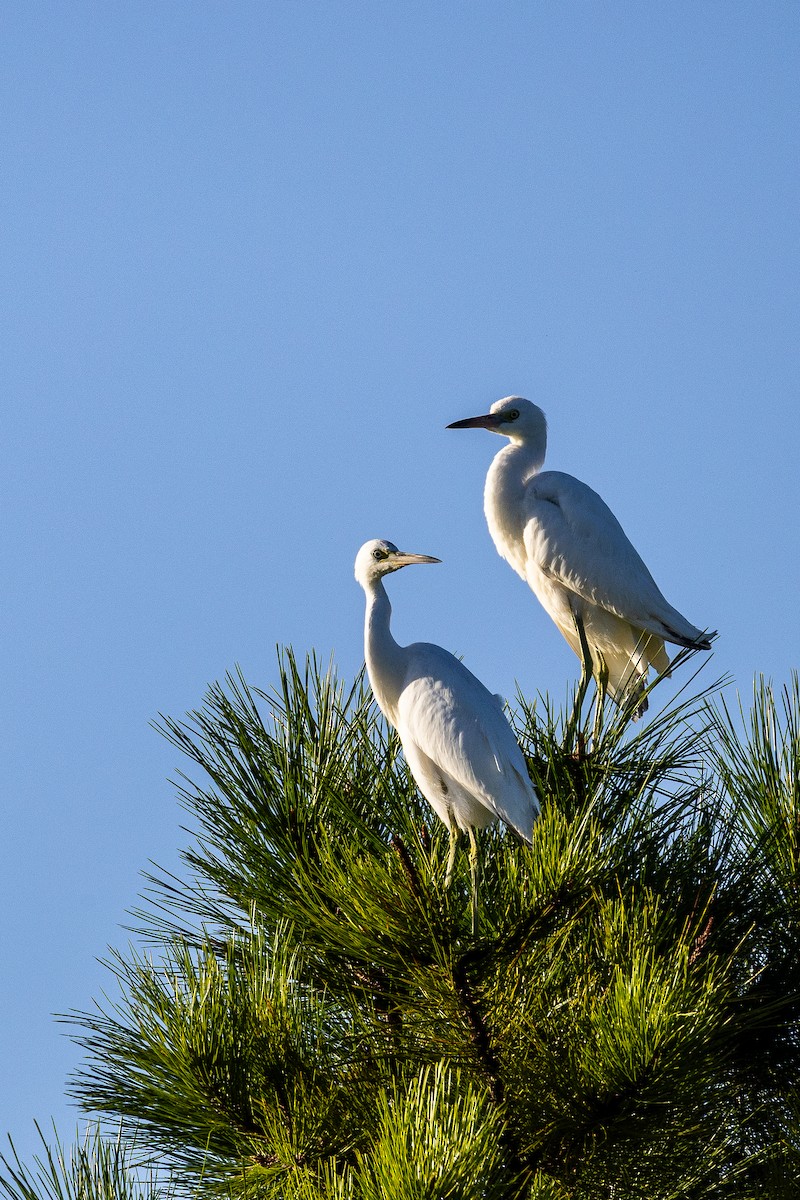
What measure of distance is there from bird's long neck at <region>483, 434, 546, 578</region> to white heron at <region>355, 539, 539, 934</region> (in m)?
0.99

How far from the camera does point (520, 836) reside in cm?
290

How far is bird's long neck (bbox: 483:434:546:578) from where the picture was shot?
14.9ft

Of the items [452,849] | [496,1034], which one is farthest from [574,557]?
[496,1034]

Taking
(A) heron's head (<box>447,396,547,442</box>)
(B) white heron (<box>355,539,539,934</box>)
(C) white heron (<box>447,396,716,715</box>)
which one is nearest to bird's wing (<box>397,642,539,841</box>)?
(B) white heron (<box>355,539,539,934</box>)

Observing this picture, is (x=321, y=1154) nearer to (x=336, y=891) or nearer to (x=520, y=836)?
(x=336, y=891)

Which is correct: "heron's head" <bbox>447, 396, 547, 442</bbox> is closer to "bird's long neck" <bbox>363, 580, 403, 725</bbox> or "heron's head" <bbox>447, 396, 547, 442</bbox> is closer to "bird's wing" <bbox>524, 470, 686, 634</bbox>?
"bird's wing" <bbox>524, 470, 686, 634</bbox>

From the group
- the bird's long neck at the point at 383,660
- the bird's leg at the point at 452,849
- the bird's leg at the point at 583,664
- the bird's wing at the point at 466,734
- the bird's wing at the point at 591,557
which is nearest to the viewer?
the bird's leg at the point at 452,849

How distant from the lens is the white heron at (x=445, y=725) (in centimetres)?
296

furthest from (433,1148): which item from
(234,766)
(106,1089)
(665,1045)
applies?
(234,766)

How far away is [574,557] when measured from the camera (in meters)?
4.39

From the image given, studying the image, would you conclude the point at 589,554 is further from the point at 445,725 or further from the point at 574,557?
the point at 445,725

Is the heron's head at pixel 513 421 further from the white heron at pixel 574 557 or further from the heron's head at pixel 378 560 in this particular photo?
the heron's head at pixel 378 560

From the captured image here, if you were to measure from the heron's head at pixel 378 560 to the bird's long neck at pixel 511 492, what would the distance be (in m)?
0.99

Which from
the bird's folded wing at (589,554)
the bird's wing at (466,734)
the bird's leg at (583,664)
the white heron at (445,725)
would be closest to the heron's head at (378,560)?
the white heron at (445,725)
